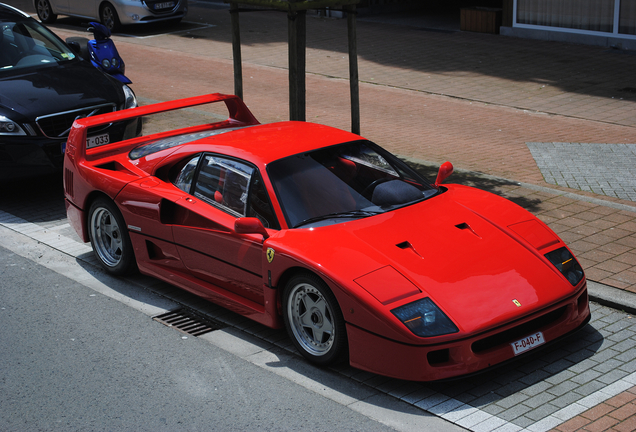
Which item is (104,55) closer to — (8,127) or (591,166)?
(8,127)

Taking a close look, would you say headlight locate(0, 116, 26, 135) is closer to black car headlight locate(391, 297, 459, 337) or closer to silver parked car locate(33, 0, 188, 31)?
black car headlight locate(391, 297, 459, 337)

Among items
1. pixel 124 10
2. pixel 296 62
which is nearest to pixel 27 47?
pixel 296 62

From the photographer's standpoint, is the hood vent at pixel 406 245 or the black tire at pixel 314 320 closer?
the black tire at pixel 314 320

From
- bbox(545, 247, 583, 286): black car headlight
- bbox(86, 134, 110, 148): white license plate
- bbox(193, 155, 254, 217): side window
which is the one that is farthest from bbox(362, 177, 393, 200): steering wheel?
bbox(86, 134, 110, 148): white license plate

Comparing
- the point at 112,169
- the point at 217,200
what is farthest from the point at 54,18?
the point at 217,200

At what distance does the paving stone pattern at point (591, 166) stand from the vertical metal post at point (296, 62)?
2.98 metres

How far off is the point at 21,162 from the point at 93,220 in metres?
2.17

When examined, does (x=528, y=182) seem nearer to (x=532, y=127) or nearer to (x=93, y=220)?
(x=532, y=127)

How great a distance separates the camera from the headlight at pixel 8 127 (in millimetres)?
8641

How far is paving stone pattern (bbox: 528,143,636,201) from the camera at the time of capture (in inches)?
343

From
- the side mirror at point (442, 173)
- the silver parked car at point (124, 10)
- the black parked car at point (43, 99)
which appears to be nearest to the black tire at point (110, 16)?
the silver parked car at point (124, 10)

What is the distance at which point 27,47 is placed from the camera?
10.3 metres

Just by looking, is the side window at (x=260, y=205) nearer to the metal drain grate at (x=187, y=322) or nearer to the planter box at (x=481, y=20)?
the metal drain grate at (x=187, y=322)

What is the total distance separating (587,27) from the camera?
1756 cm
